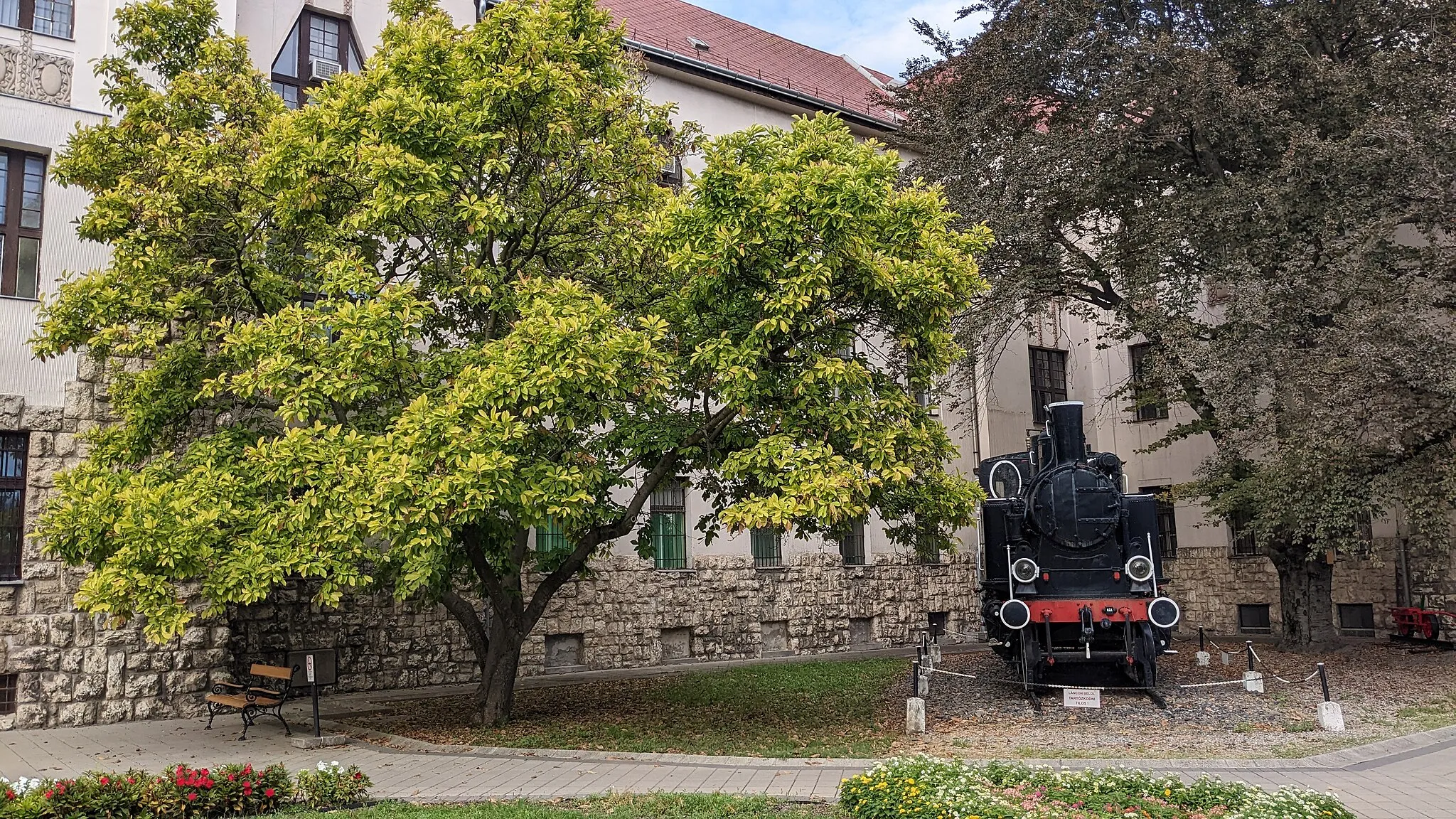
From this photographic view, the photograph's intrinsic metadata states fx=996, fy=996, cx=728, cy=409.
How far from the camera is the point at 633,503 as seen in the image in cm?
1195

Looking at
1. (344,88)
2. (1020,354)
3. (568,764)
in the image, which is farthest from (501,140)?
(1020,354)

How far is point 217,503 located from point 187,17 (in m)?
6.33

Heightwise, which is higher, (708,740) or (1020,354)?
(1020,354)

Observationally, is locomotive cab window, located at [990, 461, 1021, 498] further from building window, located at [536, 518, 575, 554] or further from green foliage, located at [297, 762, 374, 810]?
green foliage, located at [297, 762, 374, 810]

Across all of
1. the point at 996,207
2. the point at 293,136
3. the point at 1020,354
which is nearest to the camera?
the point at 293,136

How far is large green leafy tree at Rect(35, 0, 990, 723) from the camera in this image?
379 inches

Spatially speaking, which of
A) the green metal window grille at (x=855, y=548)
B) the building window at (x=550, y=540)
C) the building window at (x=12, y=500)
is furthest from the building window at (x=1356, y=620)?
the building window at (x=12, y=500)

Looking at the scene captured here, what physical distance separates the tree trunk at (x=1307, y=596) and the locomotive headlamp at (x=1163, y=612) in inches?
317

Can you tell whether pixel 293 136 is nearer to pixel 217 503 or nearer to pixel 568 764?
pixel 217 503

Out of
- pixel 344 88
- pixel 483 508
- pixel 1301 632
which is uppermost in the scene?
pixel 344 88

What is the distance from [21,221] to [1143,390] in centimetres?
2101

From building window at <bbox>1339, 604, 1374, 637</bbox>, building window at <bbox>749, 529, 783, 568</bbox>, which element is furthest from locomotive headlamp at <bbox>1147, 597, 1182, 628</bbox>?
building window at <bbox>1339, 604, 1374, 637</bbox>

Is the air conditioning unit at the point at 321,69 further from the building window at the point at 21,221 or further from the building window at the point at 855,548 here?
the building window at the point at 855,548

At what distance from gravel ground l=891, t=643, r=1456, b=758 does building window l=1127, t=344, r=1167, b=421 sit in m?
5.26
